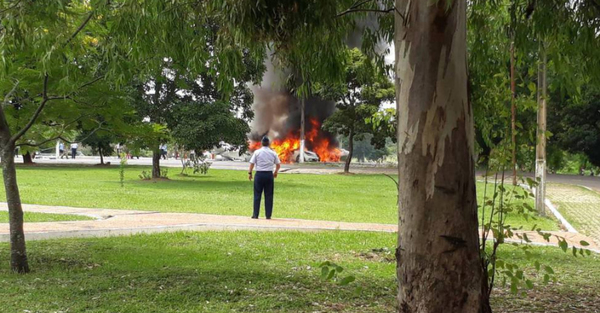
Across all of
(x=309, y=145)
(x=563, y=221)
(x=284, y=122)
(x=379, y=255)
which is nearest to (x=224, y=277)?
(x=379, y=255)

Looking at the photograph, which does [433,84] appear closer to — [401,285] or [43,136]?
[401,285]

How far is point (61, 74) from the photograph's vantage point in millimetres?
6824

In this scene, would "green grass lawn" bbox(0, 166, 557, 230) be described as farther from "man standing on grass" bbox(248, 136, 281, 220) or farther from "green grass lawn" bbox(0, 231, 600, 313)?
"green grass lawn" bbox(0, 231, 600, 313)

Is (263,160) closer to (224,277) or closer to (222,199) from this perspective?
(224,277)

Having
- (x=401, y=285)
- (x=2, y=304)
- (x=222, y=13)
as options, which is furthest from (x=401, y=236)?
(x=2, y=304)

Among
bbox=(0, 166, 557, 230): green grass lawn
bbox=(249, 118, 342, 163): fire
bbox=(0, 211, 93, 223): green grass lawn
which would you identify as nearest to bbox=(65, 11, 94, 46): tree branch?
bbox=(0, 211, 93, 223): green grass lawn

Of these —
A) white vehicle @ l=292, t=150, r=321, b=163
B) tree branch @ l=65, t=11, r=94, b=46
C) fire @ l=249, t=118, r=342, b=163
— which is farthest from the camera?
white vehicle @ l=292, t=150, r=321, b=163

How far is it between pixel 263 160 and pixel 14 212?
18.4ft

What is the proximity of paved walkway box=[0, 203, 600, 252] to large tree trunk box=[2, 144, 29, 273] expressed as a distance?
105 inches

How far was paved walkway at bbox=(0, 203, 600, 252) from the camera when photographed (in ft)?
31.2

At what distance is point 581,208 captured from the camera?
17266 millimetres

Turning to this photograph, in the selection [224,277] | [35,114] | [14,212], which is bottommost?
[224,277]

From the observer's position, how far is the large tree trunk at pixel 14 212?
6340 millimetres

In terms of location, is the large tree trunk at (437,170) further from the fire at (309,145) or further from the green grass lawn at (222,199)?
the fire at (309,145)
